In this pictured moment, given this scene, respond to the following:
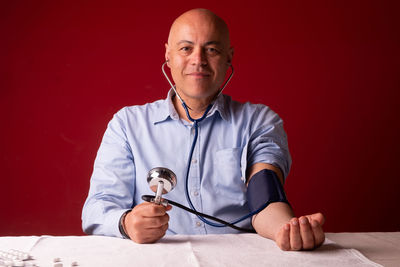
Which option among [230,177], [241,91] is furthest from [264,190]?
[241,91]

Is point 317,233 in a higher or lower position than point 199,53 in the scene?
lower

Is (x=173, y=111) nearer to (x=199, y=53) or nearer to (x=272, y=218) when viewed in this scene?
(x=199, y=53)

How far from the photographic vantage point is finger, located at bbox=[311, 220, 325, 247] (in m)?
1.03

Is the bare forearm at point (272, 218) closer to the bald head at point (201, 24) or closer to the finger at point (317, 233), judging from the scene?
the finger at point (317, 233)

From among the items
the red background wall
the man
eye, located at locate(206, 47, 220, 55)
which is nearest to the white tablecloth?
the man

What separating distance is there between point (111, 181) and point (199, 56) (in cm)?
58

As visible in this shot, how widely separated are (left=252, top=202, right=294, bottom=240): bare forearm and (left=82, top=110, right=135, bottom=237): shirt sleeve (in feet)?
1.47

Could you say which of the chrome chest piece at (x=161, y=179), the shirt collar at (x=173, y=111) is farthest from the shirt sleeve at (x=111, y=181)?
the chrome chest piece at (x=161, y=179)

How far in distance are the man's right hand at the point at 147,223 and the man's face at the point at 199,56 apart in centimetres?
61

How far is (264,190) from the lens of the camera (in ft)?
4.37

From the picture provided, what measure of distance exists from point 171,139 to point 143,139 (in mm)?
113

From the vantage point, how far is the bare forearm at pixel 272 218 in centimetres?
117

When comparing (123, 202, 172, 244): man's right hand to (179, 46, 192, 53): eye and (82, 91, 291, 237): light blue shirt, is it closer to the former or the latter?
(82, 91, 291, 237): light blue shirt

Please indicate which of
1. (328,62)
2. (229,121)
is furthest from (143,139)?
(328,62)
